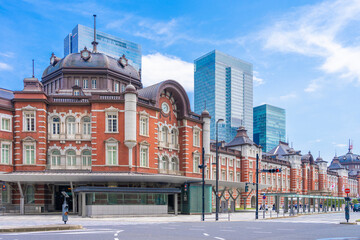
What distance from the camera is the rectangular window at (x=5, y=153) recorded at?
4622cm

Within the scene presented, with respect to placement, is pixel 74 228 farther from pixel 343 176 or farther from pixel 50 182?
pixel 343 176

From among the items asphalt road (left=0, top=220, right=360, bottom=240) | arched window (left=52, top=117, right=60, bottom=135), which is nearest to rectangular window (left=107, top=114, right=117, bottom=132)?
arched window (left=52, top=117, right=60, bottom=135)

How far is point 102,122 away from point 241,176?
134ft

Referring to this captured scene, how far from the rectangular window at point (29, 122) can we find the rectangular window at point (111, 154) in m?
8.43

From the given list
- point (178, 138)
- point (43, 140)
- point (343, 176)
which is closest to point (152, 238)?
point (43, 140)

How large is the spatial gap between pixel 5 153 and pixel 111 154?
11099 millimetres

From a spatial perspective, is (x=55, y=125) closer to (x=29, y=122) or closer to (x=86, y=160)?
(x=29, y=122)

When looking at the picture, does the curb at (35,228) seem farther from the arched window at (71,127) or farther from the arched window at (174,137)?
the arched window at (174,137)

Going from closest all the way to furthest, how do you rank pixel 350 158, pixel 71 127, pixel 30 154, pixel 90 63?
pixel 30 154 < pixel 71 127 < pixel 90 63 < pixel 350 158

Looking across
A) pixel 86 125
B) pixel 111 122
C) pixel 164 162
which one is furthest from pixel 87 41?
pixel 111 122

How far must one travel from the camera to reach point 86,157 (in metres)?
48.9

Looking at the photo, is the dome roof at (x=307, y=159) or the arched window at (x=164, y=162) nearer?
the arched window at (x=164, y=162)

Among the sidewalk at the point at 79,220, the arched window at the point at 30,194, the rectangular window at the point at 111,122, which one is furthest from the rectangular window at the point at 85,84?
the sidewalk at the point at 79,220

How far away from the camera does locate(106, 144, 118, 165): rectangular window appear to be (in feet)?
155
